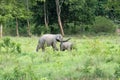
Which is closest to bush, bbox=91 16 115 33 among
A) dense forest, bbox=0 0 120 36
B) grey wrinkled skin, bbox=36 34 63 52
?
dense forest, bbox=0 0 120 36

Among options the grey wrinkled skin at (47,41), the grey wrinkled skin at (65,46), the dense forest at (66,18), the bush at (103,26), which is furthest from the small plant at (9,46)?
the bush at (103,26)

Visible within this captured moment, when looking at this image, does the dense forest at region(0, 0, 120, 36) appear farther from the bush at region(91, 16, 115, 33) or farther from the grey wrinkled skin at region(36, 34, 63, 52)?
the grey wrinkled skin at region(36, 34, 63, 52)

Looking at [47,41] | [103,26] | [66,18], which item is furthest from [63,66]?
[66,18]

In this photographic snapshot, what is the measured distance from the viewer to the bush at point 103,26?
4612 cm

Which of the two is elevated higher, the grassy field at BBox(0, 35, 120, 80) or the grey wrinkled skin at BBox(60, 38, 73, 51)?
the grassy field at BBox(0, 35, 120, 80)

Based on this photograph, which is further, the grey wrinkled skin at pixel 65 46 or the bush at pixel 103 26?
the bush at pixel 103 26

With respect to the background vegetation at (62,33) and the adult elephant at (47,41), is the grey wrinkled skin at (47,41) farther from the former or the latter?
the background vegetation at (62,33)

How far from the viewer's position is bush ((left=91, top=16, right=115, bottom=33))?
4612 centimetres

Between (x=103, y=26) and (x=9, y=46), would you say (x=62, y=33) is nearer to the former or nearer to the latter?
(x=103, y=26)

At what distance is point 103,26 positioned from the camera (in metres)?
46.3

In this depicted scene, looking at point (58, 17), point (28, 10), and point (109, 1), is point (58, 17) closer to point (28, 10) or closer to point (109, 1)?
point (28, 10)

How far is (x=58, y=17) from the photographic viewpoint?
43.3 m

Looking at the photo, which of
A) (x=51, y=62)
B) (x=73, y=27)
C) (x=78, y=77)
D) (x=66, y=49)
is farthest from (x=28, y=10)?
(x=78, y=77)

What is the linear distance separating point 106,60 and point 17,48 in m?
4.51
